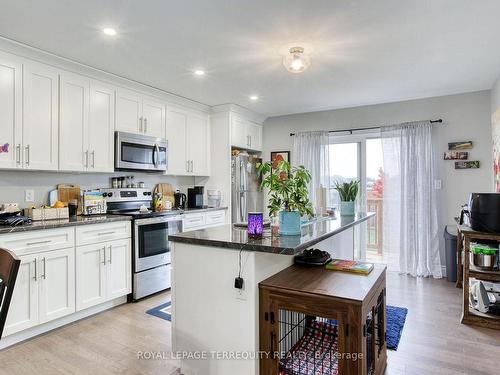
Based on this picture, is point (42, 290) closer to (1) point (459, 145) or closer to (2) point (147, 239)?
(2) point (147, 239)

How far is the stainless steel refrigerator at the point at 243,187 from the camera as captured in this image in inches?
193

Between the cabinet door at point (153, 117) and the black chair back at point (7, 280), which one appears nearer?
the black chair back at point (7, 280)

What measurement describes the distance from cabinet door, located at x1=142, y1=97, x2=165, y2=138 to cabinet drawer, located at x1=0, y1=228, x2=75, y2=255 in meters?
1.62

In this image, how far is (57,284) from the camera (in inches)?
107

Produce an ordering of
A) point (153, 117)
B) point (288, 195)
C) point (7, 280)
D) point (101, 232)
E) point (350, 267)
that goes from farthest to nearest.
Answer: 1. point (153, 117)
2. point (101, 232)
3. point (350, 267)
4. point (288, 195)
5. point (7, 280)

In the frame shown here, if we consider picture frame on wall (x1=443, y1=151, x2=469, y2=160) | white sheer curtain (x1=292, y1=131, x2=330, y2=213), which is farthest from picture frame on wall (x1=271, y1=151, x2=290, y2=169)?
picture frame on wall (x1=443, y1=151, x2=469, y2=160)

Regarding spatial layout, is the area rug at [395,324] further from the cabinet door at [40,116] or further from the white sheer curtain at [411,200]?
the cabinet door at [40,116]

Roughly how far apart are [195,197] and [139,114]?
138 cm

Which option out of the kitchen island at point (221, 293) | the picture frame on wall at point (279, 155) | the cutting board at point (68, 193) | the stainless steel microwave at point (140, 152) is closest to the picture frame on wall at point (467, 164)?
the picture frame on wall at point (279, 155)

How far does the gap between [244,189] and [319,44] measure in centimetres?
276

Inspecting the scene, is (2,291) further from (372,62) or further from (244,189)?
(244,189)

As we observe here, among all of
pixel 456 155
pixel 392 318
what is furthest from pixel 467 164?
pixel 392 318

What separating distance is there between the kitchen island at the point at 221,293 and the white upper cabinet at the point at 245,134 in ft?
9.81

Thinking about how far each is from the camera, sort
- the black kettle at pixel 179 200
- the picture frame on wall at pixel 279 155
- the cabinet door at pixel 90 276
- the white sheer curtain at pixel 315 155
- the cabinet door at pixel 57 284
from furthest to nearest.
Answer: the picture frame on wall at pixel 279 155, the white sheer curtain at pixel 315 155, the black kettle at pixel 179 200, the cabinet door at pixel 90 276, the cabinet door at pixel 57 284
